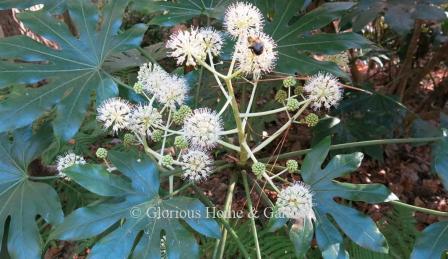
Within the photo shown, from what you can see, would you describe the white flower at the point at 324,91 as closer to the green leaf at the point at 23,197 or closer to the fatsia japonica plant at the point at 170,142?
the fatsia japonica plant at the point at 170,142

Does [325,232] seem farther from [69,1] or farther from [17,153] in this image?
[69,1]

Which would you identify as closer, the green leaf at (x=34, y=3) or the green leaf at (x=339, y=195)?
the green leaf at (x=339, y=195)

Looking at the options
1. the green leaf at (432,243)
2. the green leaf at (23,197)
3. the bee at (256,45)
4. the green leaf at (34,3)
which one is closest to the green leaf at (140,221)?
the green leaf at (23,197)

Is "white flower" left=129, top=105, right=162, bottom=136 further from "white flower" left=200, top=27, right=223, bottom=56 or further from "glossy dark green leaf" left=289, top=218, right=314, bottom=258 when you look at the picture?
"glossy dark green leaf" left=289, top=218, right=314, bottom=258

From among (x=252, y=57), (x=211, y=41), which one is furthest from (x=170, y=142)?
(x=252, y=57)

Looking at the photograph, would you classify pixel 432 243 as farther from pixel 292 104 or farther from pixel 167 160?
pixel 167 160
